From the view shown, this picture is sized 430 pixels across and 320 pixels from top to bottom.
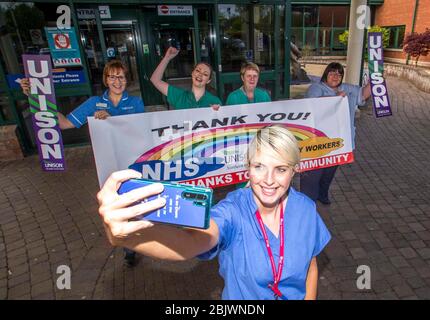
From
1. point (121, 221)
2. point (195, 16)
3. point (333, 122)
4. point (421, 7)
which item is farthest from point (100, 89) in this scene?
point (421, 7)

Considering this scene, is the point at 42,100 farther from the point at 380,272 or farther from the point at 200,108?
the point at 380,272

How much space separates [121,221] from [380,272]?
3334 millimetres

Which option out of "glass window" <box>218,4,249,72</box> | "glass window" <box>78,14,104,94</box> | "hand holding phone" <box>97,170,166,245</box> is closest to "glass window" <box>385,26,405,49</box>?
"glass window" <box>218,4,249,72</box>

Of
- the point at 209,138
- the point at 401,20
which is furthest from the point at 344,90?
the point at 401,20

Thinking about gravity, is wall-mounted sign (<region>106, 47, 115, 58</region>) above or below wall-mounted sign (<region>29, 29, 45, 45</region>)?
below

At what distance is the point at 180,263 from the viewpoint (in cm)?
354

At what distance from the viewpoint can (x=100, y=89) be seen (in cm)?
816

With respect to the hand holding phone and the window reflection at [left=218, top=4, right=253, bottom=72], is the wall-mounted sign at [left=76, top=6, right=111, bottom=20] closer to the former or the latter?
the window reflection at [left=218, top=4, right=253, bottom=72]

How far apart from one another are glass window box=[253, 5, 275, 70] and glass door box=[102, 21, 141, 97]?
367 centimetres

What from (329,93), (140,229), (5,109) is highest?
(140,229)

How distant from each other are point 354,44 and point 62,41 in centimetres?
742

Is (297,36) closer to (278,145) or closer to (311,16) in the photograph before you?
(311,16)

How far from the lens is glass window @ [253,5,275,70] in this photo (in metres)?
8.01
